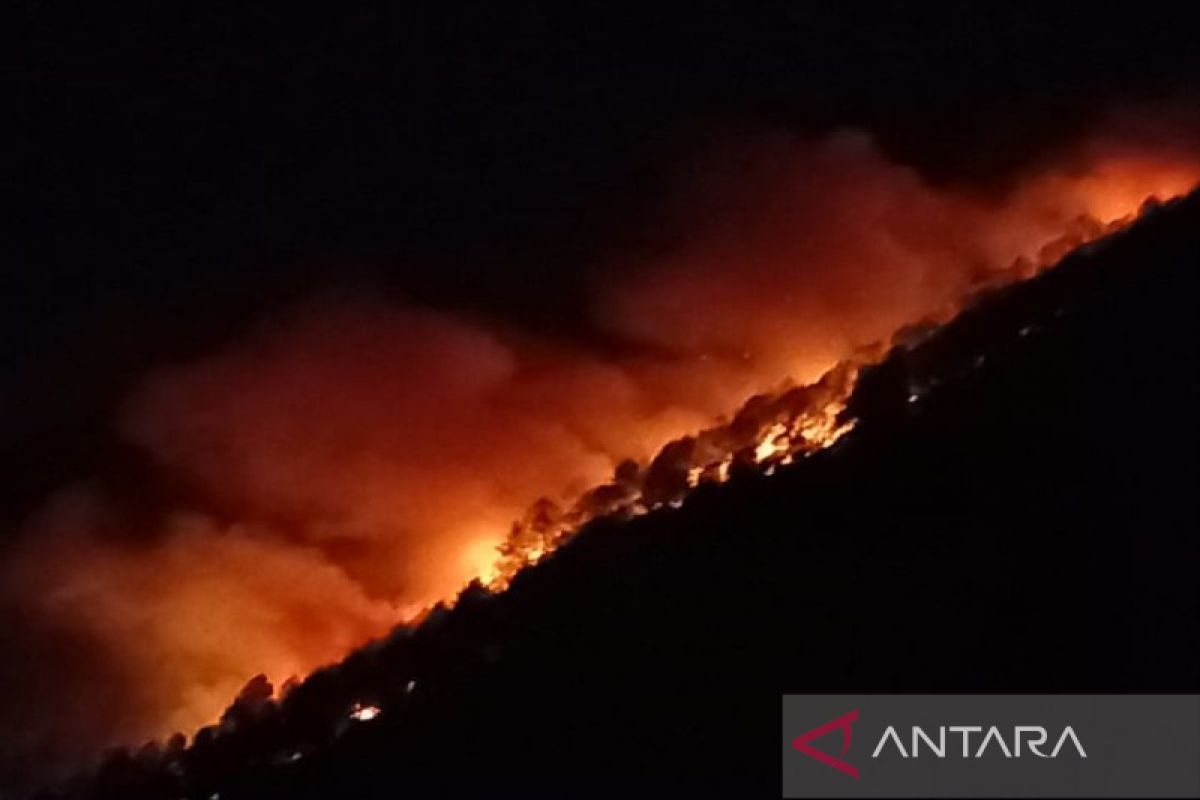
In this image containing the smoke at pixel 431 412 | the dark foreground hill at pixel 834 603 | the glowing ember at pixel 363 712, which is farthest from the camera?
the smoke at pixel 431 412

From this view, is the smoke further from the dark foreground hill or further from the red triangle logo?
the red triangle logo

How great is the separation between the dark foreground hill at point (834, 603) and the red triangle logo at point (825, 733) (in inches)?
4.0

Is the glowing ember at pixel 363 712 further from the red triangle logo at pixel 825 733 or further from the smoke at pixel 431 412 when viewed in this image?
the red triangle logo at pixel 825 733

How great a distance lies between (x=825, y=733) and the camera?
14.5 ft

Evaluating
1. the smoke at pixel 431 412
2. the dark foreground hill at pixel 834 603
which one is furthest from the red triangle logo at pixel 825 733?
the smoke at pixel 431 412

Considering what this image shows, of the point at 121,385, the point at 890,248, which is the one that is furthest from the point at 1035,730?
the point at 121,385

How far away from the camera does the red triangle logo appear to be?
14.5 ft

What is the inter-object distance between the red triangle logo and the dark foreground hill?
0.33ft

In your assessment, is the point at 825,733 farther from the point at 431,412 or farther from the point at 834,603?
the point at 431,412

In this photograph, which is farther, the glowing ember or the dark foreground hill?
the glowing ember

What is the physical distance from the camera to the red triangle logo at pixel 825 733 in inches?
174

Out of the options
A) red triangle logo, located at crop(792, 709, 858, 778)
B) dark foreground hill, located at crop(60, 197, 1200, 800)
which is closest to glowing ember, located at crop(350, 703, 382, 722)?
dark foreground hill, located at crop(60, 197, 1200, 800)

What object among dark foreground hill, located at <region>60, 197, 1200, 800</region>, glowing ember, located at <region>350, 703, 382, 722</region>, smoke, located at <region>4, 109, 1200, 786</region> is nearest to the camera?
dark foreground hill, located at <region>60, 197, 1200, 800</region>

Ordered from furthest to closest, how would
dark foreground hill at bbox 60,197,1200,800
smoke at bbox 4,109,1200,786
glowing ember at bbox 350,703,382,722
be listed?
smoke at bbox 4,109,1200,786 < glowing ember at bbox 350,703,382,722 < dark foreground hill at bbox 60,197,1200,800
